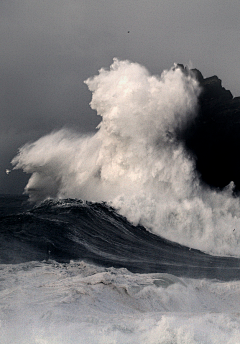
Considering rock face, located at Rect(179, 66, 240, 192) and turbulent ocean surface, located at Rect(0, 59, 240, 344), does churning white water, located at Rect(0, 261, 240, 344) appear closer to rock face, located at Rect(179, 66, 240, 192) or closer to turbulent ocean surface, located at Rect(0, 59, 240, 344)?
turbulent ocean surface, located at Rect(0, 59, 240, 344)

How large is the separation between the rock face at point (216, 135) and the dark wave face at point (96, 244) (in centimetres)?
798

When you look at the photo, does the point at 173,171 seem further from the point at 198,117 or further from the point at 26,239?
the point at 26,239

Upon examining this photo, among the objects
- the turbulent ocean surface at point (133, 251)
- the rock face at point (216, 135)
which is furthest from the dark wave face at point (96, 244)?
the rock face at point (216, 135)

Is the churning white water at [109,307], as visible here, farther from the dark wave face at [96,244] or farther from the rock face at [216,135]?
the rock face at [216,135]

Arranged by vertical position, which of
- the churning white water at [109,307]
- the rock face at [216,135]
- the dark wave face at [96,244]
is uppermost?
the rock face at [216,135]

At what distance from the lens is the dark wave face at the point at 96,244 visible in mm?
8727

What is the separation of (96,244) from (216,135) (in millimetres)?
14254

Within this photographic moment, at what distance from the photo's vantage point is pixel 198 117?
786 inches

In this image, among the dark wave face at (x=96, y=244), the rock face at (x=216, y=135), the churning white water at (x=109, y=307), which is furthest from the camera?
the rock face at (x=216, y=135)

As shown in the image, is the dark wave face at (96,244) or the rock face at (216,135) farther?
the rock face at (216,135)

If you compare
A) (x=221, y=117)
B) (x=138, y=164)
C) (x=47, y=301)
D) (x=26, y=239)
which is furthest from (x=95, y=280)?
(x=221, y=117)

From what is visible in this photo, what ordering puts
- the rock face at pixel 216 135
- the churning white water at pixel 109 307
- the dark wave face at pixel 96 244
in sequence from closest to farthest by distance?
1. the churning white water at pixel 109 307
2. the dark wave face at pixel 96 244
3. the rock face at pixel 216 135

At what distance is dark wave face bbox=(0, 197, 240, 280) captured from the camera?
8.73m

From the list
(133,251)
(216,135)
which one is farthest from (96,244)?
(216,135)
